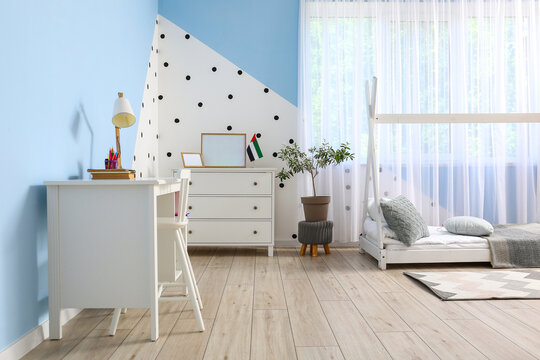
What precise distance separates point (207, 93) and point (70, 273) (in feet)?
8.32

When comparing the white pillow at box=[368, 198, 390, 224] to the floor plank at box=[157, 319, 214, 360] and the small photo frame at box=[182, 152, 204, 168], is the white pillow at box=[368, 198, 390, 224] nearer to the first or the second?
the small photo frame at box=[182, 152, 204, 168]

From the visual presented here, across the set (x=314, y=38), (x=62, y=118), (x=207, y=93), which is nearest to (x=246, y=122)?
(x=207, y=93)

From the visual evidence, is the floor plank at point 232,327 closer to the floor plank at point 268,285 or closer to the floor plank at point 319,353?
the floor plank at point 268,285

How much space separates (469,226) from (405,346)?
1920 millimetres

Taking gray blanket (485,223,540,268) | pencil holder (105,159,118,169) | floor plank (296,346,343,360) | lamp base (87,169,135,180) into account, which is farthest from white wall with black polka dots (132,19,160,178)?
gray blanket (485,223,540,268)

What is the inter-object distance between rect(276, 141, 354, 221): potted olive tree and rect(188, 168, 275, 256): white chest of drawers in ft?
0.92

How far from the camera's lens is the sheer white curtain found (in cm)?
411

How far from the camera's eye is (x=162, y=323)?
7.11 feet

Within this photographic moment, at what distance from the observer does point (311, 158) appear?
4043mm

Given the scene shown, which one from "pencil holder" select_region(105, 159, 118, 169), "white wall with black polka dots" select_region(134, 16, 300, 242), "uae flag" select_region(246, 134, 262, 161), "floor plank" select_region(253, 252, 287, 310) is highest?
"white wall with black polka dots" select_region(134, 16, 300, 242)

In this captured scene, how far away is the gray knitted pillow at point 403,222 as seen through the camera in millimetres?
3266

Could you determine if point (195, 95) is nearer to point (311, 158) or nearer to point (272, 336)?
point (311, 158)

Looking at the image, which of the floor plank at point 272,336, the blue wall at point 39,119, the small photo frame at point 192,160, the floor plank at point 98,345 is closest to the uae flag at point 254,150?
the small photo frame at point 192,160

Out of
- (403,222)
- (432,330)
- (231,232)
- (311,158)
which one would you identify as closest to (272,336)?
(432,330)
